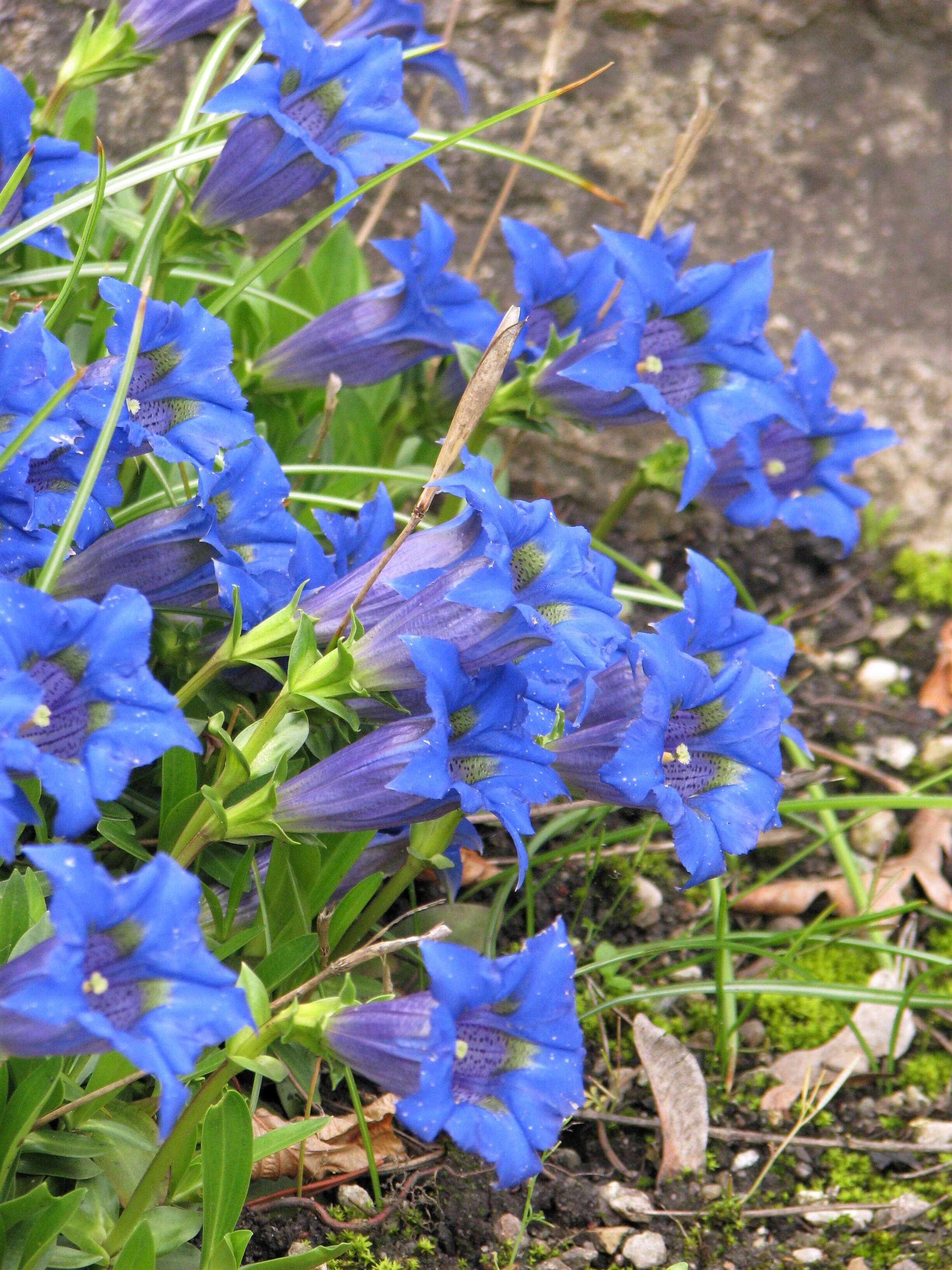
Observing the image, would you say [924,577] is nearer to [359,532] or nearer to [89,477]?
[359,532]

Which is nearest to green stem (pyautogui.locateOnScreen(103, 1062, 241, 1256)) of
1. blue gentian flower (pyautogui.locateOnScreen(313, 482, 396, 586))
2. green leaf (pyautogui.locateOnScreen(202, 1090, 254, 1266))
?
green leaf (pyautogui.locateOnScreen(202, 1090, 254, 1266))

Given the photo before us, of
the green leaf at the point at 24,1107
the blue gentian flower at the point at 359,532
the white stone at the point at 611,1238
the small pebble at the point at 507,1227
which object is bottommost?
the white stone at the point at 611,1238

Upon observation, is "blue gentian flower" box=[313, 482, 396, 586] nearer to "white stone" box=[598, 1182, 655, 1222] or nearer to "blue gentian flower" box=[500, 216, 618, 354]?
"blue gentian flower" box=[500, 216, 618, 354]

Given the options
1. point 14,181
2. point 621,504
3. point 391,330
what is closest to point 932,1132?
point 621,504

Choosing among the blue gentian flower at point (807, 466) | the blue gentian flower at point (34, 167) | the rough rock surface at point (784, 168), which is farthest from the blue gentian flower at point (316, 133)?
the rough rock surface at point (784, 168)

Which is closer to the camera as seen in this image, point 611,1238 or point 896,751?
point 611,1238

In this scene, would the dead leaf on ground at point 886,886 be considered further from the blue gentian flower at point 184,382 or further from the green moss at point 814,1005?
the blue gentian flower at point 184,382

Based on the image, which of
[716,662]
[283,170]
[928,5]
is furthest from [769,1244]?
[928,5]
